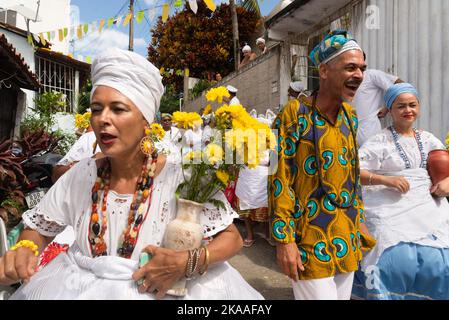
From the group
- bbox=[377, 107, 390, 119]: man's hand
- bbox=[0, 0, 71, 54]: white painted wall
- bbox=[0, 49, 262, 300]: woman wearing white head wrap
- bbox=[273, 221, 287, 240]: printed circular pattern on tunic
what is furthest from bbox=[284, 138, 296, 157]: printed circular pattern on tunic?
bbox=[0, 0, 71, 54]: white painted wall

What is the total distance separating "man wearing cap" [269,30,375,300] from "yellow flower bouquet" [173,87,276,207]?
2.10 feet

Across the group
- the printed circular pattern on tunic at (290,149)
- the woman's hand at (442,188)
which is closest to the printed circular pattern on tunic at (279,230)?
the printed circular pattern on tunic at (290,149)

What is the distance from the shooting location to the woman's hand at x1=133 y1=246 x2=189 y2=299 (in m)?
1.40

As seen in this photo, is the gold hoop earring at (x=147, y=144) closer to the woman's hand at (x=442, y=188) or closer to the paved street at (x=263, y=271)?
the woman's hand at (x=442, y=188)

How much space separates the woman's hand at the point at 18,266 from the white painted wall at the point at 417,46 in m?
4.47

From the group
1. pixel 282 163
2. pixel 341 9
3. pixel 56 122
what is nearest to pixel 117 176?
pixel 282 163

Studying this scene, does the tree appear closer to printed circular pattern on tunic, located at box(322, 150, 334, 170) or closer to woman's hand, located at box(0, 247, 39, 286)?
printed circular pattern on tunic, located at box(322, 150, 334, 170)

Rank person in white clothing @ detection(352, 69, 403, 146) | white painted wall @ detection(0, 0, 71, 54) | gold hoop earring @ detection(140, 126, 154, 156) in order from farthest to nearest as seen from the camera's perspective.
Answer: white painted wall @ detection(0, 0, 71, 54) < person in white clothing @ detection(352, 69, 403, 146) < gold hoop earring @ detection(140, 126, 154, 156)

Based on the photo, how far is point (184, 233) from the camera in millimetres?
1449

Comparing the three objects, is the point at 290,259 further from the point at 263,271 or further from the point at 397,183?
the point at 263,271

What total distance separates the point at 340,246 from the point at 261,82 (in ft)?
24.1

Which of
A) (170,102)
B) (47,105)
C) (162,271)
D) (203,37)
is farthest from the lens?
(170,102)

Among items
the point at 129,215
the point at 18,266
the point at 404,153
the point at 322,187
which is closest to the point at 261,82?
the point at 404,153

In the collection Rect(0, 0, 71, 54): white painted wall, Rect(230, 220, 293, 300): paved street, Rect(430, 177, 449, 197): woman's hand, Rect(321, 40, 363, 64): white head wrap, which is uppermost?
Rect(0, 0, 71, 54): white painted wall
